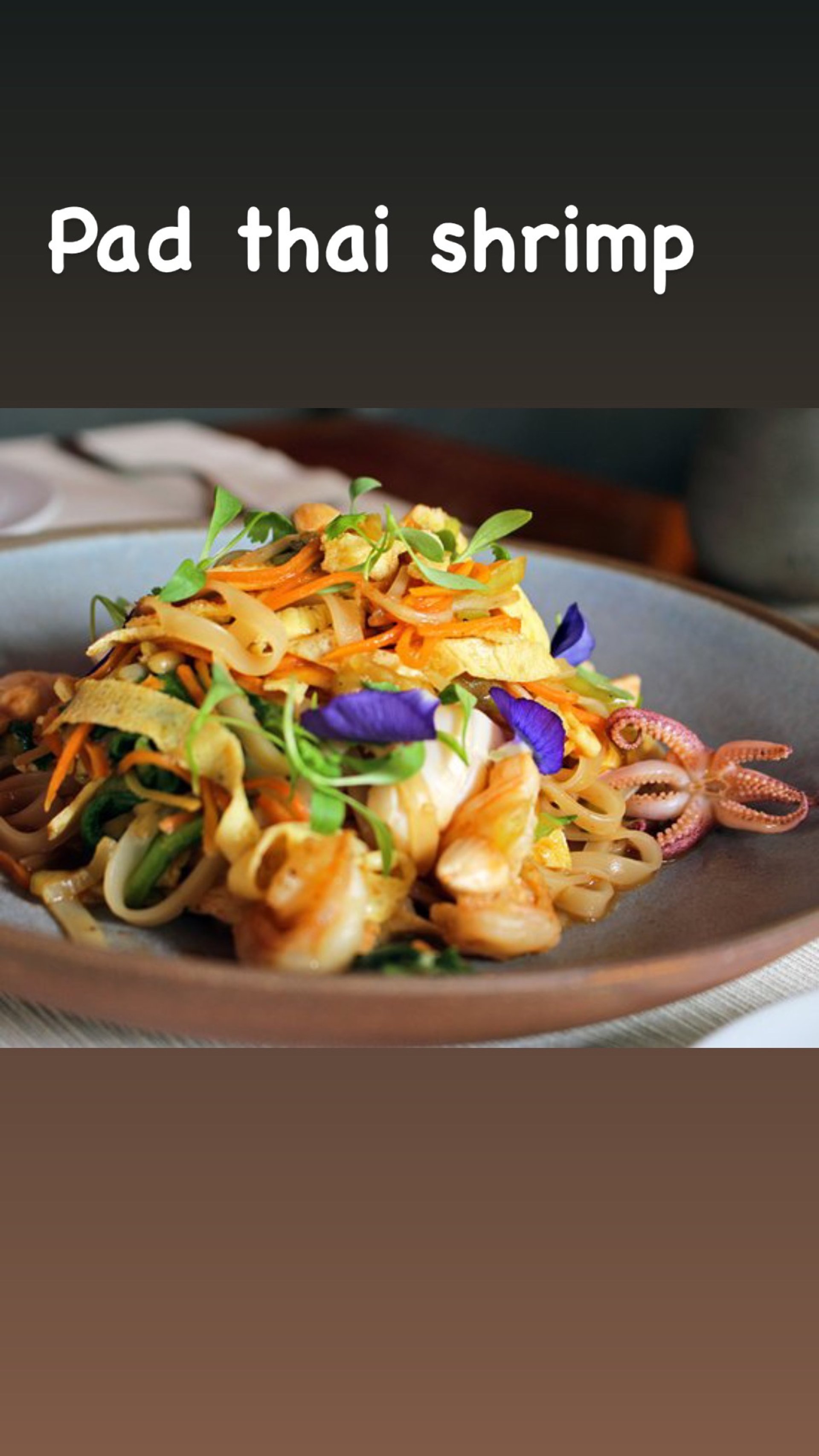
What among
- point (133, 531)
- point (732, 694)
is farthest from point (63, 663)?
point (732, 694)

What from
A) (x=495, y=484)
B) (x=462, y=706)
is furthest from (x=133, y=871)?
(x=495, y=484)

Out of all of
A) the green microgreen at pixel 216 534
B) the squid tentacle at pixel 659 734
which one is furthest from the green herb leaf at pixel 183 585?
the squid tentacle at pixel 659 734

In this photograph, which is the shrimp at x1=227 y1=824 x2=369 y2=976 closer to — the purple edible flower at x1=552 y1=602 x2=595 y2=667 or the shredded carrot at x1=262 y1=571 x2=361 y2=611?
the shredded carrot at x1=262 y1=571 x2=361 y2=611

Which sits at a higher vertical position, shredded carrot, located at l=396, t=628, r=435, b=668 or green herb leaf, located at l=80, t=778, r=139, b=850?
shredded carrot, located at l=396, t=628, r=435, b=668

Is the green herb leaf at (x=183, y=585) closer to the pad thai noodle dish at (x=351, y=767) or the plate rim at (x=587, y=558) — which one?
the pad thai noodle dish at (x=351, y=767)

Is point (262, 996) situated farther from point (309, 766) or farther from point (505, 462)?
point (505, 462)

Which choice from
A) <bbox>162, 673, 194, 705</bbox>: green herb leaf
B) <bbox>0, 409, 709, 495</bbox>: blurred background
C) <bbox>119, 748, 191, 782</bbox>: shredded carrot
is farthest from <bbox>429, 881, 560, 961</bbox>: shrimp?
<bbox>0, 409, 709, 495</bbox>: blurred background
